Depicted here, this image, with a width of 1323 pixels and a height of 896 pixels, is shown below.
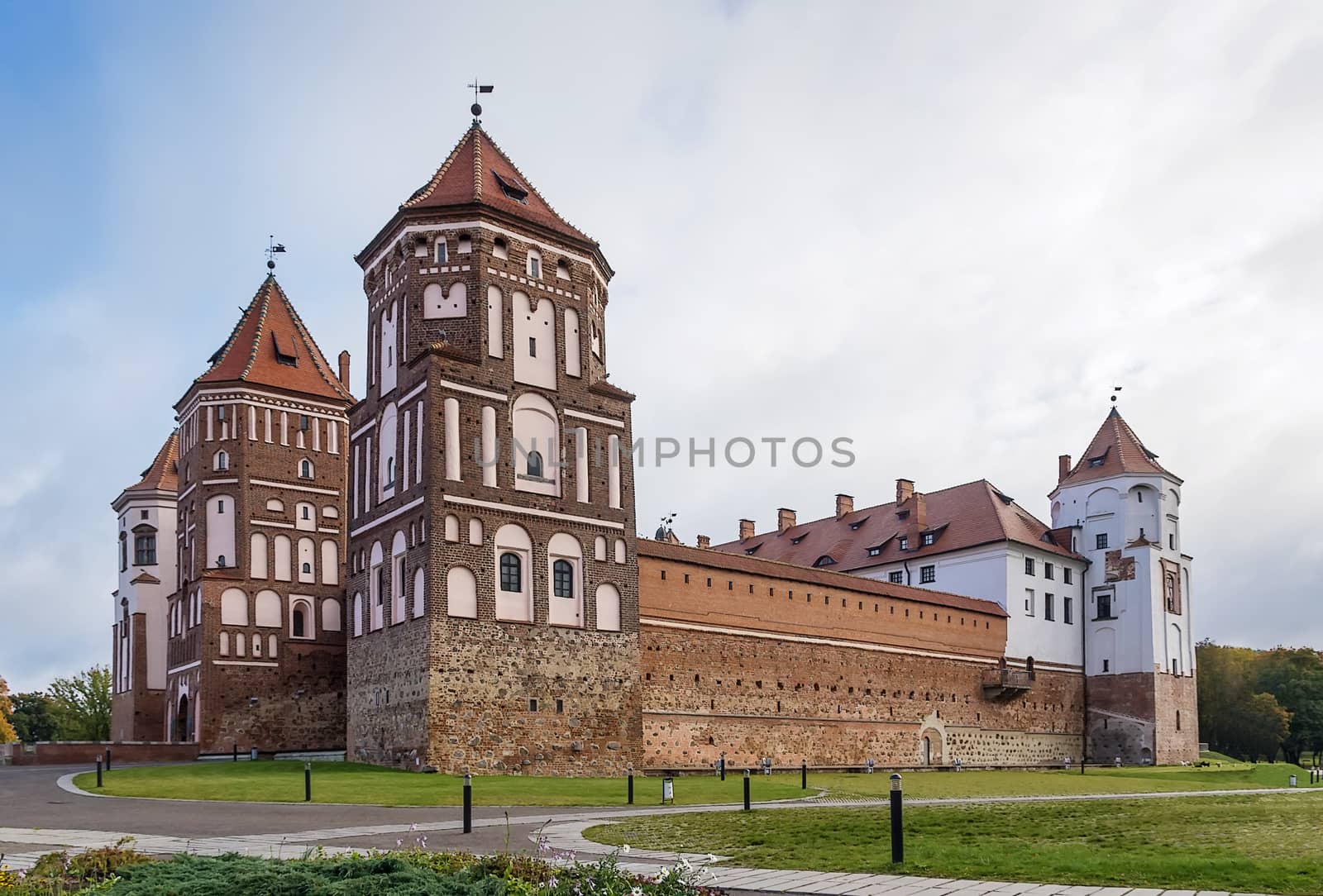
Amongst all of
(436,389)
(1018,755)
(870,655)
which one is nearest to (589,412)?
(436,389)

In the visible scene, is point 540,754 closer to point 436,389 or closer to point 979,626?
point 436,389

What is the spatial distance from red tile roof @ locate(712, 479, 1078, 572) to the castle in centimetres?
19

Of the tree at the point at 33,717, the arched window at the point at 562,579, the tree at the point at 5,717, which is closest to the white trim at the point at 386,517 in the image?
the arched window at the point at 562,579

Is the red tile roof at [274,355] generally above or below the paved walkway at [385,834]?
above

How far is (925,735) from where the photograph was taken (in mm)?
48125

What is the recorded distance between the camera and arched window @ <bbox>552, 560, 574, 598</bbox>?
34719 mm

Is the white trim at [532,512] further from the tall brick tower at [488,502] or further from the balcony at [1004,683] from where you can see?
the balcony at [1004,683]

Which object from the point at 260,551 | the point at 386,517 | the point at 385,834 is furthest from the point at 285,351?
the point at 385,834

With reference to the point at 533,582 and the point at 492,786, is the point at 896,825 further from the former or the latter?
the point at 533,582

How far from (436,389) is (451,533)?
13.2 ft

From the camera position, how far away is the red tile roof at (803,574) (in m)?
38.8

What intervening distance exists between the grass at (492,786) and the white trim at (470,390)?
1039cm

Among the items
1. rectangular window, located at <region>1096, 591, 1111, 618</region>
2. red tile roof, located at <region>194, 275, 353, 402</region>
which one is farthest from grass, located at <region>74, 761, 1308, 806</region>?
rectangular window, located at <region>1096, 591, 1111, 618</region>

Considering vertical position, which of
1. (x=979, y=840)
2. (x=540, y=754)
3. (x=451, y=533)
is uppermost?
(x=451, y=533)
